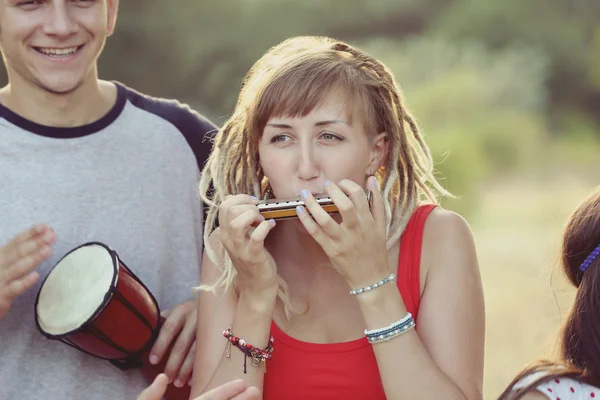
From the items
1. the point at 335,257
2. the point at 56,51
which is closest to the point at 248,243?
the point at 335,257

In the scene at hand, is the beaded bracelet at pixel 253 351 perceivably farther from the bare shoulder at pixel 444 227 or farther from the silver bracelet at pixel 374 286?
the bare shoulder at pixel 444 227

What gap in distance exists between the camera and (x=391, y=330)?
2799 millimetres

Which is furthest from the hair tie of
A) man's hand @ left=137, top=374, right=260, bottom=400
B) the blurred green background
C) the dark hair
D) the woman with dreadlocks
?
the blurred green background

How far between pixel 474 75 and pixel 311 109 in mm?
9709

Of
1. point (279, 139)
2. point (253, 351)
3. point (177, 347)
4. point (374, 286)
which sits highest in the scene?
point (279, 139)

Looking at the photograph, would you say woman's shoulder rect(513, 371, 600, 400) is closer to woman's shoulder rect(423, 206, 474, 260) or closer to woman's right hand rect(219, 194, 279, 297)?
woman's shoulder rect(423, 206, 474, 260)

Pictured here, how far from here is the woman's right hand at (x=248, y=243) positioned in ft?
9.39

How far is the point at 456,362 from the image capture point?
2.91 m

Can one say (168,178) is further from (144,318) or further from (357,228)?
(357,228)

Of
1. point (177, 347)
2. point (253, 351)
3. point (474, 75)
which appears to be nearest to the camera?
point (253, 351)

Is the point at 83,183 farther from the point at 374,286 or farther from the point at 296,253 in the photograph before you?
the point at 374,286

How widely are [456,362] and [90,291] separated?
1.43m

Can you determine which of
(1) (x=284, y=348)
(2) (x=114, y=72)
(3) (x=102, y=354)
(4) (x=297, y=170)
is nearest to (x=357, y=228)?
(4) (x=297, y=170)

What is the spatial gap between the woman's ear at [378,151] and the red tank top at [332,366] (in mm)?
327
